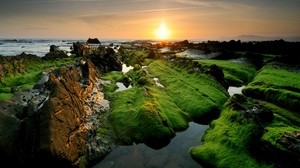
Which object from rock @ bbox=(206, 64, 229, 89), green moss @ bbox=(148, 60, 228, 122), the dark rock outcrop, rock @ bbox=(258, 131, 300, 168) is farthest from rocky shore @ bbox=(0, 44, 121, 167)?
the dark rock outcrop

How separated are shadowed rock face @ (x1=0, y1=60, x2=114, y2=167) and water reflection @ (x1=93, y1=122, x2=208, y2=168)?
4.22 feet

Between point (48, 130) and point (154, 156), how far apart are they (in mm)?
8920

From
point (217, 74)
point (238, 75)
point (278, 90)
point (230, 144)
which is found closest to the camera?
point (230, 144)

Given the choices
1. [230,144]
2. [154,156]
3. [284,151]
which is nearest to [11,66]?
[154,156]

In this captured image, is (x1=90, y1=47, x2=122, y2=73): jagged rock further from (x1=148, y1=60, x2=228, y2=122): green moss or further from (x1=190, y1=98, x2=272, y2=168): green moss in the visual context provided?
(x1=190, y1=98, x2=272, y2=168): green moss

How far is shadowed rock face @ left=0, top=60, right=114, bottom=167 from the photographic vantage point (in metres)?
19.6

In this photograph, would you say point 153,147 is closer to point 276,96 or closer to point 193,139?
A: point 193,139

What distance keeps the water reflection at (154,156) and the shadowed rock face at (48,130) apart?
1.29 m

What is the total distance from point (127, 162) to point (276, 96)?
24.3 metres

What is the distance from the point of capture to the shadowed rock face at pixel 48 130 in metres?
19.6

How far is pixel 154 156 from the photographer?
23.5 metres

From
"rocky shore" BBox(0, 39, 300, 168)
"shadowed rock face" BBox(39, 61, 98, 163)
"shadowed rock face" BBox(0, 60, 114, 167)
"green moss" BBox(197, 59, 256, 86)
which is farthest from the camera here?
"green moss" BBox(197, 59, 256, 86)

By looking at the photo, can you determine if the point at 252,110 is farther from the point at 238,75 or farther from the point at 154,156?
the point at 238,75

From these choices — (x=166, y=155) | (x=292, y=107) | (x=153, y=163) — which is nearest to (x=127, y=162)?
(x=153, y=163)
